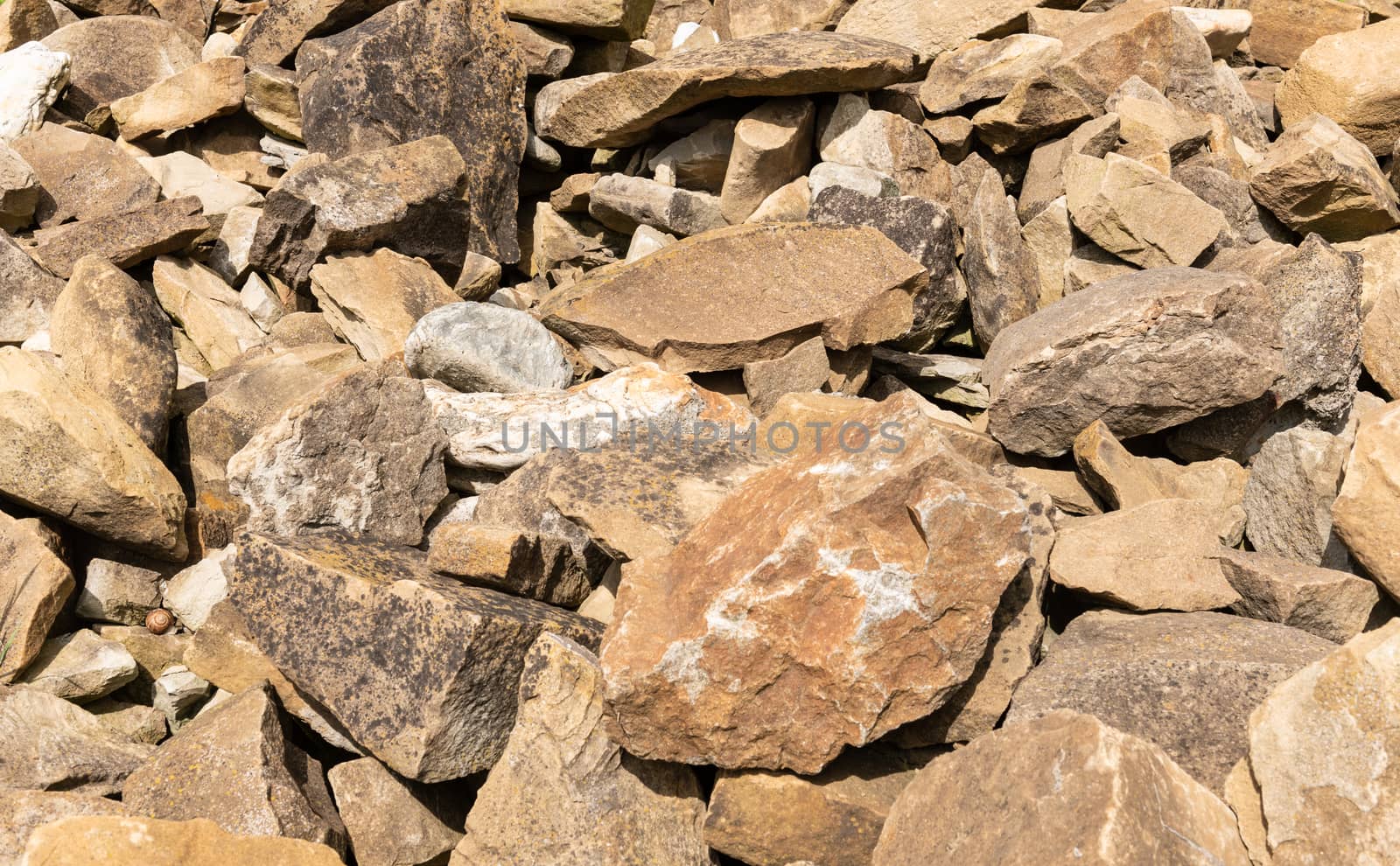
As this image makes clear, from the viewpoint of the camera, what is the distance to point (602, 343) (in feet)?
13.8

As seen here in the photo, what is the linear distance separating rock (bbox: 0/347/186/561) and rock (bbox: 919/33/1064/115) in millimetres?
3644

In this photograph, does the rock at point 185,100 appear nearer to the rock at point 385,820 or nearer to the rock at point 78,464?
the rock at point 78,464

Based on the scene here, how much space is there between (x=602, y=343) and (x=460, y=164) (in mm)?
1195

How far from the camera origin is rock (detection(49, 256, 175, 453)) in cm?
381

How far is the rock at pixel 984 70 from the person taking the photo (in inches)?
199

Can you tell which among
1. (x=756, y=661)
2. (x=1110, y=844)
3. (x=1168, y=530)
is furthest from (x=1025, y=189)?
(x=1110, y=844)

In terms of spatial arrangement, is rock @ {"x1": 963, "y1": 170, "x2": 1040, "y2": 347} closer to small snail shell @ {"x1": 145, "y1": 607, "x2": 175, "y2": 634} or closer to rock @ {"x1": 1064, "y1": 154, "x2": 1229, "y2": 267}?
rock @ {"x1": 1064, "y1": 154, "x2": 1229, "y2": 267}

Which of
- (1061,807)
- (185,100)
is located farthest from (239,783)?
(185,100)

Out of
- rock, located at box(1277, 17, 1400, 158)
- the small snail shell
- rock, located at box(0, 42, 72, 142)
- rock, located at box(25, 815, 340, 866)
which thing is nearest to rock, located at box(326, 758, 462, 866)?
rock, located at box(25, 815, 340, 866)

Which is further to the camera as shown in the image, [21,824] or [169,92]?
[169,92]

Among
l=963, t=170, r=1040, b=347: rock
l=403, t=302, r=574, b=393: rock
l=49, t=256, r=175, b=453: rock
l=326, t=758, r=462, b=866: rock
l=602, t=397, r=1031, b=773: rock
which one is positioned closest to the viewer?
l=602, t=397, r=1031, b=773: rock

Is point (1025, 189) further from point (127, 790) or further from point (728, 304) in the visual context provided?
point (127, 790)

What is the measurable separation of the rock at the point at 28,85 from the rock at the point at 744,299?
2979mm

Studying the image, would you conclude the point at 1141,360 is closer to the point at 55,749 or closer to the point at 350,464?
the point at 350,464
